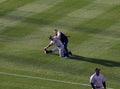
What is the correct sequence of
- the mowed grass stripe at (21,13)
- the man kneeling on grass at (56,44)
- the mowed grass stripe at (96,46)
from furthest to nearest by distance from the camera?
the mowed grass stripe at (21,13) < the mowed grass stripe at (96,46) < the man kneeling on grass at (56,44)

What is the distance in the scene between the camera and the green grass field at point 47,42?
23.0 m

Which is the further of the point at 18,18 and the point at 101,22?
the point at 18,18

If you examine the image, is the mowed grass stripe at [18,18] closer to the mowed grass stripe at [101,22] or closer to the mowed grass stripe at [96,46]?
the mowed grass stripe at [101,22]

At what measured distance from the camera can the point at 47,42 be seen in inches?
1110

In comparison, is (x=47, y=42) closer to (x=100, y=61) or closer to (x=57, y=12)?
(x=100, y=61)

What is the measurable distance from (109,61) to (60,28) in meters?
6.49

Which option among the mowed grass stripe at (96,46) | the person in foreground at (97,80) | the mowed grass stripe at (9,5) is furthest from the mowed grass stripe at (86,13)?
the person in foreground at (97,80)

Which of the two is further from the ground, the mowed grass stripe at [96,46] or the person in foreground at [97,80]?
the mowed grass stripe at [96,46]

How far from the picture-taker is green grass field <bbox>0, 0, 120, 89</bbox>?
75.4 ft

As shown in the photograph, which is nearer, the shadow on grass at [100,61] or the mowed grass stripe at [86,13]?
the shadow on grass at [100,61]

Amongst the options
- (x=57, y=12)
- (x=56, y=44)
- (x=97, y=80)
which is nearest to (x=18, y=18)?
(x=57, y=12)

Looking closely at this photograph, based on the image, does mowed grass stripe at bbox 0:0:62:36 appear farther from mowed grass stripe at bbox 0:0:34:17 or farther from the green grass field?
mowed grass stripe at bbox 0:0:34:17

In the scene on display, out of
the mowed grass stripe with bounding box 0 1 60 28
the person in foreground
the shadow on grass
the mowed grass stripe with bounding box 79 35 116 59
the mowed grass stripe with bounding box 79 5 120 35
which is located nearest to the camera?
the person in foreground

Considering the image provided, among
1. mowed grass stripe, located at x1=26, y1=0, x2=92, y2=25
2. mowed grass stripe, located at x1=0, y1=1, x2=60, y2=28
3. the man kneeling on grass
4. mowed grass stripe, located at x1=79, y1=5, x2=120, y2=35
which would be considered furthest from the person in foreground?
mowed grass stripe, located at x1=0, y1=1, x2=60, y2=28
